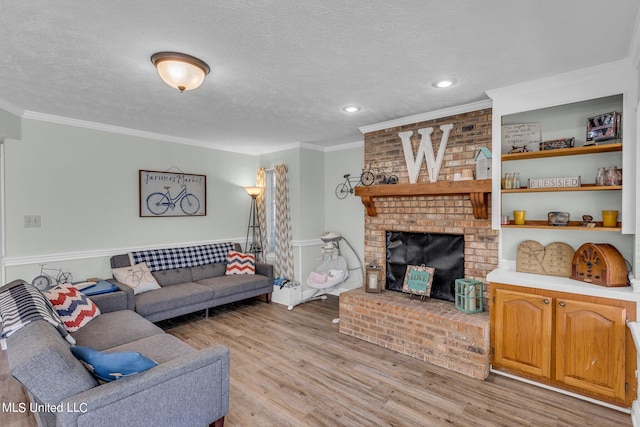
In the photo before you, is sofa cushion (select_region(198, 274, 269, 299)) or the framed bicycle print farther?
the framed bicycle print

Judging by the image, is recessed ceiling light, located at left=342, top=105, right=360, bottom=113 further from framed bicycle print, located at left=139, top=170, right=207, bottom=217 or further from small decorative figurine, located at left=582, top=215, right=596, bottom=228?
framed bicycle print, located at left=139, top=170, right=207, bottom=217

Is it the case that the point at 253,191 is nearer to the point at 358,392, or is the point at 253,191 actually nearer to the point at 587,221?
the point at 358,392

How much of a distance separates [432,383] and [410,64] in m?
2.52

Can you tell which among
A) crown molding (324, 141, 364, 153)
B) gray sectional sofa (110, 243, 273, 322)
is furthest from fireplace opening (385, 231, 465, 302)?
gray sectional sofa (110, 243, 273, 322)

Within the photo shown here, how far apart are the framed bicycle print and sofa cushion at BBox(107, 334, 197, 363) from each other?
7.62ft

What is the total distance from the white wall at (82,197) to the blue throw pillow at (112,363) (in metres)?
2.57

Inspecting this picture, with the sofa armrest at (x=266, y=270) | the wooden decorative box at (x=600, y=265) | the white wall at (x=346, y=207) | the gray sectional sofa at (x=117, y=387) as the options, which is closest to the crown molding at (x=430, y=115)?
the white wall at (x=346, y=207)

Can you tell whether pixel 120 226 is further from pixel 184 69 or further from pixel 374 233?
pixel 374 233

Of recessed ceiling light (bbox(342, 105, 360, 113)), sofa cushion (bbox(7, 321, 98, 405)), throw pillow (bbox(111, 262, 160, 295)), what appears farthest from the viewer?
throw pillow (bbox(111, 262, 160, 295))

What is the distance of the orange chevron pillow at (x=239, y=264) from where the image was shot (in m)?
4.77

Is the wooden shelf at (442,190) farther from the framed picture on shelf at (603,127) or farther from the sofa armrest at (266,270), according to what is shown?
the sofa armrest at (266,270)

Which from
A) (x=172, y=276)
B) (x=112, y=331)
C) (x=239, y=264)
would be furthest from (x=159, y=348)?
(x=239, y=264)

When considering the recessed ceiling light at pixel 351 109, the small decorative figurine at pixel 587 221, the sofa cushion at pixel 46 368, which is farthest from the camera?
the recessed ceiling light at pixel 351 109

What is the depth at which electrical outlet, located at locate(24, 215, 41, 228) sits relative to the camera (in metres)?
3.41
